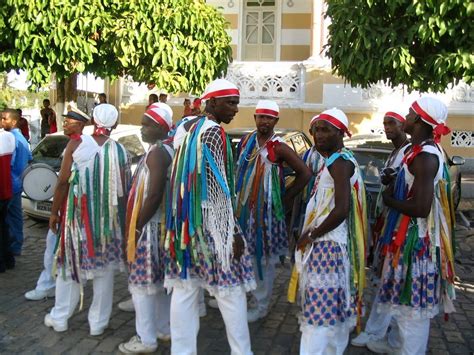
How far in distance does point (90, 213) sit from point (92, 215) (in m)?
0.02

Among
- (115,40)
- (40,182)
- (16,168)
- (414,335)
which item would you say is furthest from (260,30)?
(414,335)

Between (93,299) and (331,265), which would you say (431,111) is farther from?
(93,299)

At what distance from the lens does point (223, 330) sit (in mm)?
4477

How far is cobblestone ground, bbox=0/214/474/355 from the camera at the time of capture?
4141 millimetres

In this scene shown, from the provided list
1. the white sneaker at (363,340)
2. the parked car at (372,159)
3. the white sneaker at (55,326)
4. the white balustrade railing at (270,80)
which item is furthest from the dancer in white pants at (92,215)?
the white balustrade railing at (270,80)

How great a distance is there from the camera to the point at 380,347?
13.4 ft

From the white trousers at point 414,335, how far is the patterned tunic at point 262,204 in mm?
1321

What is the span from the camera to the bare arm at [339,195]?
129 inches

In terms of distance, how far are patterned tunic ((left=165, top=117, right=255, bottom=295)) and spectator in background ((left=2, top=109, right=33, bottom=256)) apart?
Answer: 3.20 meters

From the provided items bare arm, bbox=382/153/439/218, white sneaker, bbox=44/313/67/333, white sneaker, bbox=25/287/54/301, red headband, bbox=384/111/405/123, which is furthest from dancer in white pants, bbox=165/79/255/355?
white sneaker, bbox=25/287/54/301

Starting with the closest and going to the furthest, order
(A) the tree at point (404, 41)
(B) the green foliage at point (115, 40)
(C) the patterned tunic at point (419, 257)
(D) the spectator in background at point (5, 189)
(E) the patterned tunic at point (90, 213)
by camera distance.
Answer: (C) the patterned tunic at point (419, 257)
(E) the patterned tunic at point (90, 213)
(D) the spectator in background at point (5, 189)
(A) the tree at point (404, 41)
(B) the green foliage at point (115, 40)

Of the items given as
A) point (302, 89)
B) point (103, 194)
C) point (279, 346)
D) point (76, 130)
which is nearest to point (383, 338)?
point (279, 346)

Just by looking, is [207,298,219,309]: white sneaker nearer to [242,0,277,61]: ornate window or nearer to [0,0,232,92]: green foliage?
[0,0,232,92]: green foliage

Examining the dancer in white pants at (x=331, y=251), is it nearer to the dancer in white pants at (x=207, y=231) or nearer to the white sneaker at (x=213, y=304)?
the dancer in white pants at (x=207, y=231)
